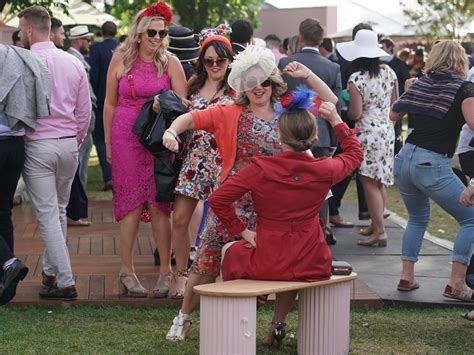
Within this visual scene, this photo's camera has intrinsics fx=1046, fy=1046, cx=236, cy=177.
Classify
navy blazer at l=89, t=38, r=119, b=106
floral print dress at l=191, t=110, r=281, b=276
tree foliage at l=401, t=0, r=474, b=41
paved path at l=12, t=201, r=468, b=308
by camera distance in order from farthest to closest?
tree foliage at l=401, t=0, r=474, b=41 → navy blazer at l=89, t=38, r=119, b=106 → paved path at l=12, t=201, r=468, b=308 → floral print dress at l=191, t=110, r=281, b=276

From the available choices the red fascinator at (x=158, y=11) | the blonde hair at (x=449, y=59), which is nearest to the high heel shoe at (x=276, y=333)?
the blonde hair at (x=449, y=59)

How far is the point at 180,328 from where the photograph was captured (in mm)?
6324

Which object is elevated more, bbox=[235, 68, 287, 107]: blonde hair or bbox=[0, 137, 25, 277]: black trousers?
bbox=[235, 68, 287, 107]: blonde hair

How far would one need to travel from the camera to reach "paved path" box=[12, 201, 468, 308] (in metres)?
7.42

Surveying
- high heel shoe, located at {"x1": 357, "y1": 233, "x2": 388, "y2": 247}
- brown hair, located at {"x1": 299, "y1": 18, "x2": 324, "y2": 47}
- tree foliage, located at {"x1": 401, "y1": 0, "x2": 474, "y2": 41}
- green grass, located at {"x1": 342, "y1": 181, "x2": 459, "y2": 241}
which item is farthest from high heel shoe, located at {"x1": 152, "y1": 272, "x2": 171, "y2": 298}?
tree foliage, located at {"x1": 401, "y1": 0, "x2": 474, "y2": 41}

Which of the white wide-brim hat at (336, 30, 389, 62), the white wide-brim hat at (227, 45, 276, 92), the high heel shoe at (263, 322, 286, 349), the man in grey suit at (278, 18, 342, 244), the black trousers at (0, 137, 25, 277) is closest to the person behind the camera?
the white wide-brim hat at (227, 45, 276, 92)

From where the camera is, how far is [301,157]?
5.71 metres

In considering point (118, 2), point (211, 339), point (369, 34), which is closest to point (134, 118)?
point (211, 339)

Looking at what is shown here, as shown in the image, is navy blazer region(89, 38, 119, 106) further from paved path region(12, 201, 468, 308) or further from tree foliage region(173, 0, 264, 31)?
tree foliage region(173, 0, 264, 31)

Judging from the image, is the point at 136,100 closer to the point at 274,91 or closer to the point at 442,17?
the point at 274,91

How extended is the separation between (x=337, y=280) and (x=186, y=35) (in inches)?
125

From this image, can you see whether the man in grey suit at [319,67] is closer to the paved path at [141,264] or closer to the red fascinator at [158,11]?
the paved path at [141,264]

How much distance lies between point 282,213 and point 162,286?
1987mm

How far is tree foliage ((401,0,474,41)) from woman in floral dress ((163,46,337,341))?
1053 inches
